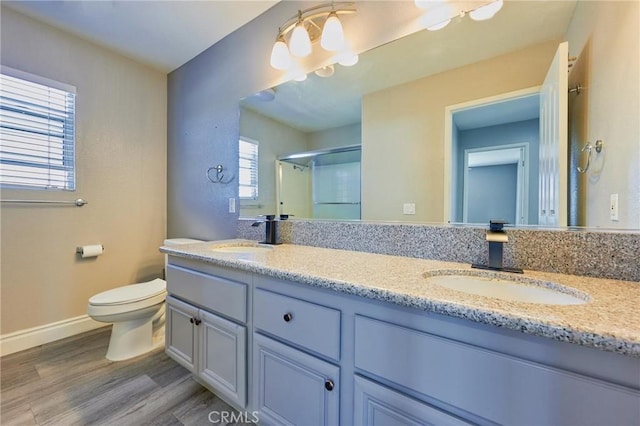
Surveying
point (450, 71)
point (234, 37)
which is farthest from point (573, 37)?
point (234, 37)

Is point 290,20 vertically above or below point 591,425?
above

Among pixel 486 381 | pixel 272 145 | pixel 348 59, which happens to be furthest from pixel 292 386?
pixel 348 59

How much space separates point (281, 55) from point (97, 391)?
2277 millimetres

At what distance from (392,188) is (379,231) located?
23 centimetres

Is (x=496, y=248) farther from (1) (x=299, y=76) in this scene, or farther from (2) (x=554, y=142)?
(1) (x=299, y=76)

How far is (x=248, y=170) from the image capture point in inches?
81.1

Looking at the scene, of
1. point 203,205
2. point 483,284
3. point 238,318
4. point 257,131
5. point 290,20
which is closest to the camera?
point 483,284

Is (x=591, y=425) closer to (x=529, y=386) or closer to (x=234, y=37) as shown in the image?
(x=529, y=386)

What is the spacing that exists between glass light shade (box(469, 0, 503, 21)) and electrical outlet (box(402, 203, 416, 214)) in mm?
837

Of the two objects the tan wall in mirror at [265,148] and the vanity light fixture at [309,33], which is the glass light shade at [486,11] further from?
the tan wall in mirror at [265,148]

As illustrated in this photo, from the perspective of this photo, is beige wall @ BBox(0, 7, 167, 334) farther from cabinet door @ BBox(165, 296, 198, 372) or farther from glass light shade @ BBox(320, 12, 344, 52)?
glass light shade @ BBox(320, 12, 344, 52)

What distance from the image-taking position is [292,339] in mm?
966

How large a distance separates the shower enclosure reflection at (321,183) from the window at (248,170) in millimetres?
228

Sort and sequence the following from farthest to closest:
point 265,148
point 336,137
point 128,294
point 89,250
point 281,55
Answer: point 89,250, point 265,148, point 128,294, point 281,55, point 336,137
